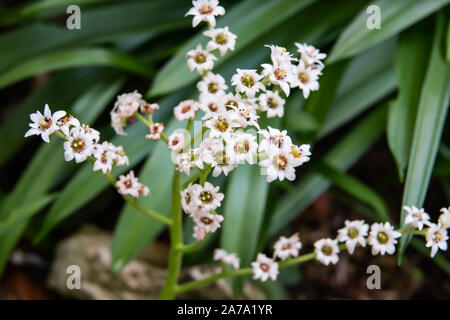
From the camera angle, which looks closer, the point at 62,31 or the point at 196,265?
the point at 196,265

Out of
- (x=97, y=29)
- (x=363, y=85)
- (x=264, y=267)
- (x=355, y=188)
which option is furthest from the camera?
(x=97, y=29)

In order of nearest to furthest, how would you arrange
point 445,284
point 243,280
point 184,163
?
point 184,163
point 243,280
point 445,284

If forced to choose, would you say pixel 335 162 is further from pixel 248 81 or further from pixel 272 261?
pixel 248 81

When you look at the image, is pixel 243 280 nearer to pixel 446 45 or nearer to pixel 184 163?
pixel 184 163

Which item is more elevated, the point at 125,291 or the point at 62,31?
the point at 62,31

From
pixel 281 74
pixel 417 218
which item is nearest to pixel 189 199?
pixel 281 74

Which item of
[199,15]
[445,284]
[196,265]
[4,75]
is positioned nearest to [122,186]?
[199,15]

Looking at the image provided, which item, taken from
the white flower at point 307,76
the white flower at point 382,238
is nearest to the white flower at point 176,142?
the white flower at point 307,76
